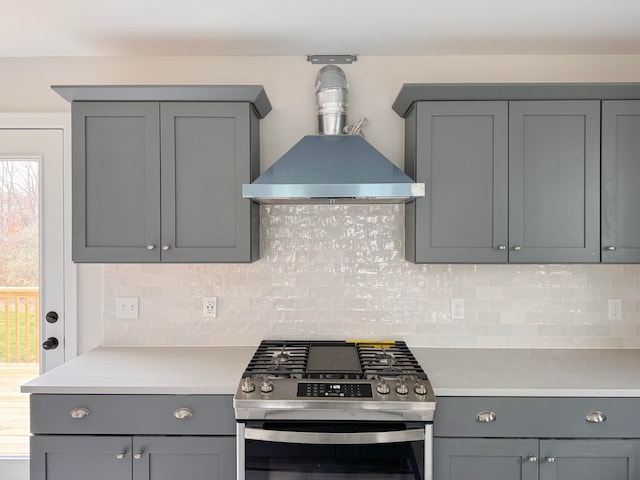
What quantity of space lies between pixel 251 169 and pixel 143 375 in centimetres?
106

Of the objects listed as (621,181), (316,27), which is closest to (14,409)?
(316,27)

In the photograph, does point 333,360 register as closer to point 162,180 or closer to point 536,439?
point 536,439

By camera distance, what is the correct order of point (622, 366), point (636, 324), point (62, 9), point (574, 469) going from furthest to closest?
1. point (636, 324)
2. point (622, 366)
3. point (62, 9)
4. point (574, 469)

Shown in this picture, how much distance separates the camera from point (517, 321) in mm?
2488

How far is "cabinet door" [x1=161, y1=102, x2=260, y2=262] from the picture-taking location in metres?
2.19

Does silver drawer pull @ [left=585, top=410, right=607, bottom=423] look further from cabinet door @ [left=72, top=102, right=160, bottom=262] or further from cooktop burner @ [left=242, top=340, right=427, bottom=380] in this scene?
cabinet door @ [left=72, top=102, right=160, bottom=262]

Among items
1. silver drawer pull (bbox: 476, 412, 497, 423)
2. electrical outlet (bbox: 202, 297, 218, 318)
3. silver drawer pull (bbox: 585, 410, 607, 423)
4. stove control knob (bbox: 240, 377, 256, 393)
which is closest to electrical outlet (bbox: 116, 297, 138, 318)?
electrical outlet (bbox: 202, 297, 218, 318)

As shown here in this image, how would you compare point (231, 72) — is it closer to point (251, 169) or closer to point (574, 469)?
point (251, 169)

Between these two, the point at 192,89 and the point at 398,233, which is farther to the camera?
the point at 398,233

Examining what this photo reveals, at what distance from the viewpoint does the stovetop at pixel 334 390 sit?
1.77 m

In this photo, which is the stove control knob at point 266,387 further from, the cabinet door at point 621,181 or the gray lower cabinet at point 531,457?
the cabinet door at point 621,181

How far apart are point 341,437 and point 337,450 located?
64 millimetres

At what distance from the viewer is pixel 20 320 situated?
2.55 meters

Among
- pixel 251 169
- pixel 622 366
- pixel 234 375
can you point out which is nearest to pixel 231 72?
pixel 251 169
